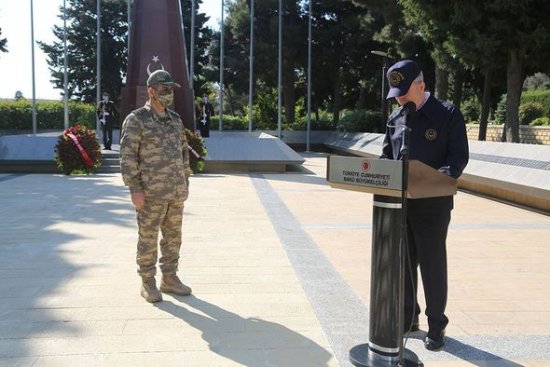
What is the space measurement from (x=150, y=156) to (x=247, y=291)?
4.43 ft

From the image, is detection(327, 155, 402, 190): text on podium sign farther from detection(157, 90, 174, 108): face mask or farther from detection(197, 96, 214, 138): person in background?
detection(197, 96, 214, 138): person in background

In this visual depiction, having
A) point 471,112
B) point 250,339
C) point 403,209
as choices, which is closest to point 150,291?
point 250,339

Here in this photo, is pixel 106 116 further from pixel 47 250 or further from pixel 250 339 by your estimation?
pixel 250 339

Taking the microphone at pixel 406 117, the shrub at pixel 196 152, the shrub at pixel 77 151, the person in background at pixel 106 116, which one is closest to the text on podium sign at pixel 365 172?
the microphone at pixel 406 117

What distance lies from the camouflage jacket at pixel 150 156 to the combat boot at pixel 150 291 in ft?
2.18

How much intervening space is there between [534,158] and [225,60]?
28293 mm

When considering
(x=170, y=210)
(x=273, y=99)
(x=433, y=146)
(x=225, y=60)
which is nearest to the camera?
(x=433, y=146)

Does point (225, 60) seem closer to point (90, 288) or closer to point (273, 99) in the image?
point (273, 99)

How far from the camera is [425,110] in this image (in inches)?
126

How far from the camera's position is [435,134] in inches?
125

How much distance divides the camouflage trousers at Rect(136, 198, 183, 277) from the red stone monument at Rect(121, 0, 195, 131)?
12452 millimetres

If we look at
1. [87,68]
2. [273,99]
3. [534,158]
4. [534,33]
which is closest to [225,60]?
[273,99]

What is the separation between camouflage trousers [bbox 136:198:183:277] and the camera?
14.0 feet

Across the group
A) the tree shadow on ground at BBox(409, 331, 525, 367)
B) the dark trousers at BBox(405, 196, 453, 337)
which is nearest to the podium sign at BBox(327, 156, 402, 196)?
the dark trousers at BBox(405, 196, 453, 337)
